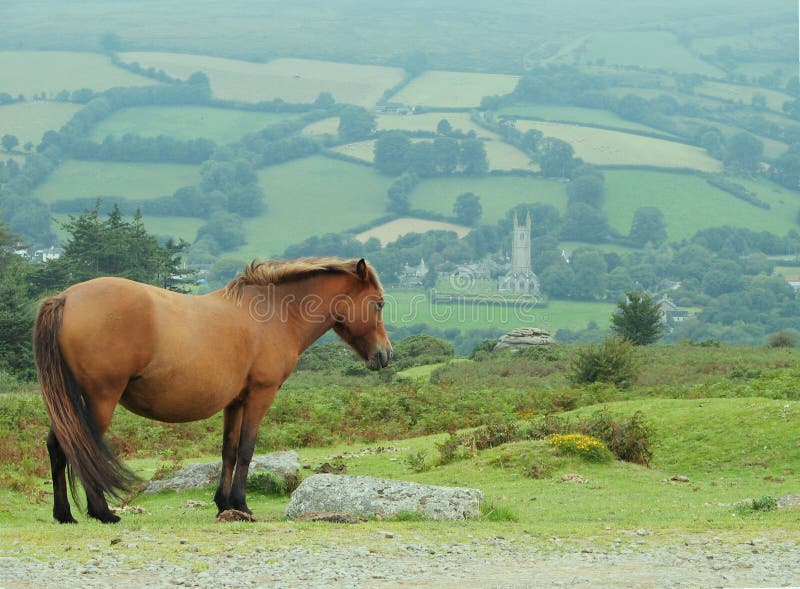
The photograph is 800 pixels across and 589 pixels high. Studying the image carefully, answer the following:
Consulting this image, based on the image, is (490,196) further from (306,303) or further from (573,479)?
(306,303)

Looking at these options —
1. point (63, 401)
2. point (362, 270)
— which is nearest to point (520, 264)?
point (362, 270)

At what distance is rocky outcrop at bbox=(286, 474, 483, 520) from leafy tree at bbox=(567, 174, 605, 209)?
173m

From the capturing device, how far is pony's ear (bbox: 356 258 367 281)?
13805 mm

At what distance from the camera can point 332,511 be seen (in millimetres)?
13391

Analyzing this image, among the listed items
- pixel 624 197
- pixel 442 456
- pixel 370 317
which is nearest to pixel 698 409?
pixel 442 456

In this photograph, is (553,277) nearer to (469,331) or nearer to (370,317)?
(469,331)

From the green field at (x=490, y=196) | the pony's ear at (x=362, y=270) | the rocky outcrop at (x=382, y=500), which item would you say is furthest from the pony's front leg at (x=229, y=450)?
the green field at (x=490, y=196)

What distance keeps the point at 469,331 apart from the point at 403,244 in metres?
45.4

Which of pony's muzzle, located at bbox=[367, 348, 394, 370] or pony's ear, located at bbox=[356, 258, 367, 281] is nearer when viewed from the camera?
pony's ear, located at bbox=[356, 258, 367, 281]

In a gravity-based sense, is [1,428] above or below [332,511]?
below

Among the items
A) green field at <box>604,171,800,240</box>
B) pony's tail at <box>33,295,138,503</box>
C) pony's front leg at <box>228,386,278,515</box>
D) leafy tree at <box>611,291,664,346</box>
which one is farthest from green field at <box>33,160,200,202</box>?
pony's tail at <box>33,295,138,503</box>

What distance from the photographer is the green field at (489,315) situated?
4742 inches

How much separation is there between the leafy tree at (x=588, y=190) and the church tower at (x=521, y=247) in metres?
10.1

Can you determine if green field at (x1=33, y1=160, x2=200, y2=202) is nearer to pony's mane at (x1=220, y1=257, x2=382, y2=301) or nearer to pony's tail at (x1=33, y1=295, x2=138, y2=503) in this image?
pony's mane at (x1=220, y1=257, x2=382, y2=301)
